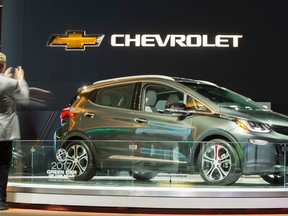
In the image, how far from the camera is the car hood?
496cm

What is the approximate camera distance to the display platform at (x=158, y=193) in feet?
12.9

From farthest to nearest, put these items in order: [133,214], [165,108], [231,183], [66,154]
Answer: [165,108] → [66,154] → [231,183] → [133,214]

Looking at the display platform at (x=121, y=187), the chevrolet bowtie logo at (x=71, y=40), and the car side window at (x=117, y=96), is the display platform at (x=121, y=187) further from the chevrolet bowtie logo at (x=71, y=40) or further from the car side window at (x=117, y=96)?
the chevrolet bowtie logo at (x=71, y=40)

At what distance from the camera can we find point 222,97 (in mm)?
5621

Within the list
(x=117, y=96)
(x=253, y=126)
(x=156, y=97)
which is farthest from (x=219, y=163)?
(x=117, y=96)

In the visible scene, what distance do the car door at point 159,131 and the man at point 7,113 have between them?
→ 119 centimetres

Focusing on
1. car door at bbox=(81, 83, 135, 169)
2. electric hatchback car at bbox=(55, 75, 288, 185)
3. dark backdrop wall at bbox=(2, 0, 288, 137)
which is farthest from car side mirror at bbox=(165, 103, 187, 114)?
dark backdrop wall at bbox=(2, 0, 288, 137)

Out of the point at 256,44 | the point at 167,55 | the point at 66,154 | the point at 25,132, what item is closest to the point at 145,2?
the point at 167,55

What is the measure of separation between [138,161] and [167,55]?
17.9ft

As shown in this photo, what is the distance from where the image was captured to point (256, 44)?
31.1 ft

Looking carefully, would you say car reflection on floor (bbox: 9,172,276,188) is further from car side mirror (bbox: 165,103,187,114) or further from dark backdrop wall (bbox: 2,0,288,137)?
dark backdrop wall (bbox: 2,0,288,137)

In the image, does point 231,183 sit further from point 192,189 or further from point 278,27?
point 278,27

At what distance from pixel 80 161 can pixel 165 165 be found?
94cm

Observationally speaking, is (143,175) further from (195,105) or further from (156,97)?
(156,97)
